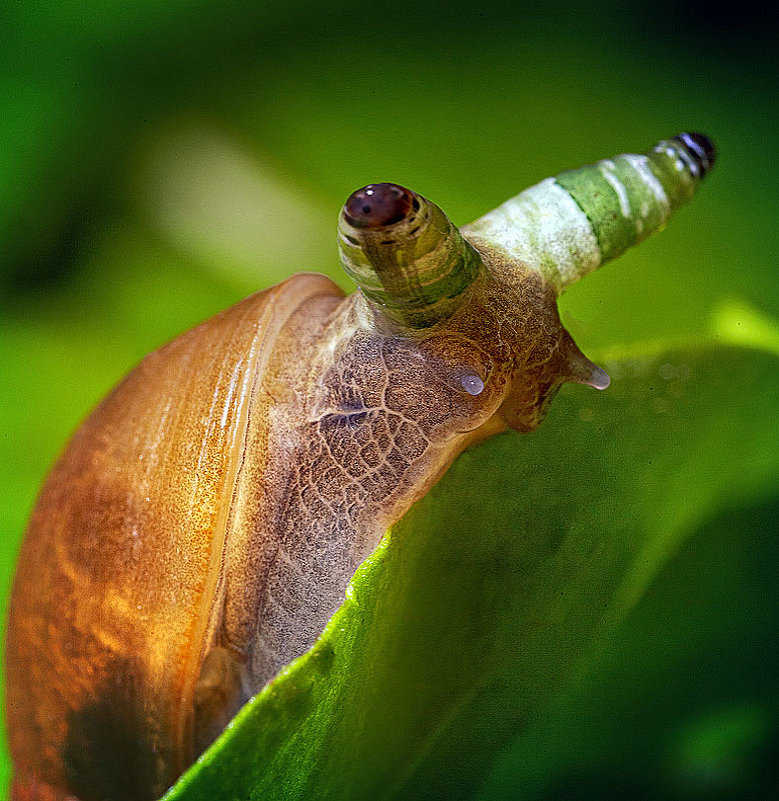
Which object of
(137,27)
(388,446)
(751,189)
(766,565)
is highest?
(137,27)

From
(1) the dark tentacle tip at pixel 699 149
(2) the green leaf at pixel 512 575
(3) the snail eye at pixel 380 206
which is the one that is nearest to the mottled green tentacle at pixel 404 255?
(3) the snail eye at pixel 380 206

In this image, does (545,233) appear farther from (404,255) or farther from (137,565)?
(137,565)

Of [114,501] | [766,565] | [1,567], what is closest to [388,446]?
[114,501]

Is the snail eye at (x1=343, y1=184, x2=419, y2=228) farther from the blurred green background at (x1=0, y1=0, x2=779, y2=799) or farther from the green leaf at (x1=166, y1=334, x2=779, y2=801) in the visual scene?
the blurred green background at (x1=0, y1=0, x2=779, y2=799)

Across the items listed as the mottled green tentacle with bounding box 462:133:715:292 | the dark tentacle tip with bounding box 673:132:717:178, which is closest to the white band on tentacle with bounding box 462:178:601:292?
the mottled green tentacle with bounding box 462:133:715:292

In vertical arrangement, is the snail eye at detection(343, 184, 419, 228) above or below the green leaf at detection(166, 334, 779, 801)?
above

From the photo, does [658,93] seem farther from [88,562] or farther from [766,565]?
[88,562]
